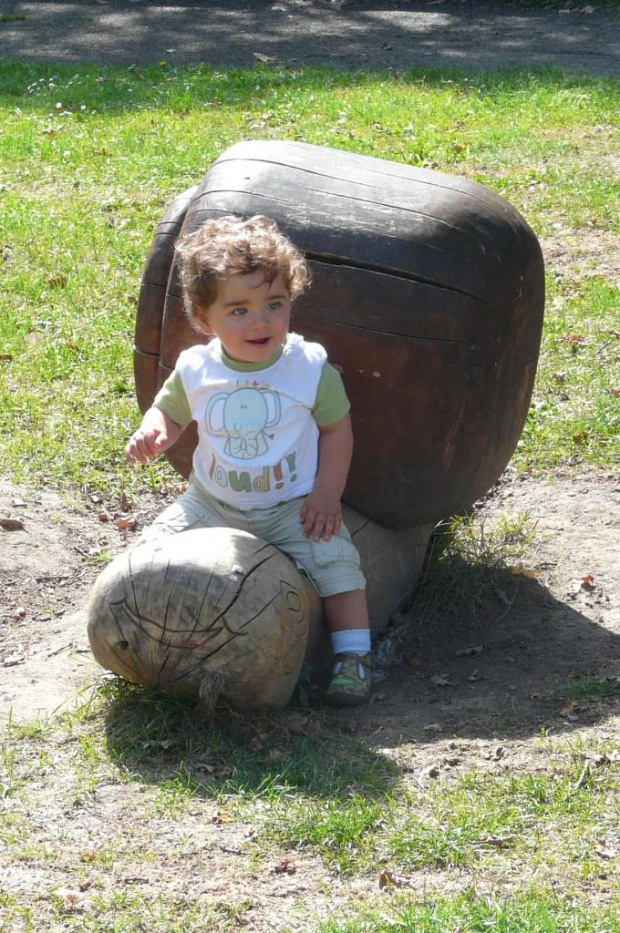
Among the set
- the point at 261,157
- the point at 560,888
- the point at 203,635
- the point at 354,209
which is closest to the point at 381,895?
the point at 560,888

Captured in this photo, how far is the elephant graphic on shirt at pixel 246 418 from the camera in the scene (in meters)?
3.79

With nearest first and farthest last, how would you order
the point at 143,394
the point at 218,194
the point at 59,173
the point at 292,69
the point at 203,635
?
the point at 203,635
the point at 218,194
the point at 143,394
the point at 59,173
the point at 292,69

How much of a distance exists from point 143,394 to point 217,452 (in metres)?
0.79

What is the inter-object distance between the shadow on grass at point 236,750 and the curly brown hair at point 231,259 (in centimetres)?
121

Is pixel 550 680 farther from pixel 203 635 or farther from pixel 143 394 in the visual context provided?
pixel 143 394

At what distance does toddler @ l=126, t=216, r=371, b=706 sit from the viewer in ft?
12.2

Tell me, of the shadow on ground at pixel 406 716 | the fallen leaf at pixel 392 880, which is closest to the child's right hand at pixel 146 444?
the shadow on ground at pixel 406 716

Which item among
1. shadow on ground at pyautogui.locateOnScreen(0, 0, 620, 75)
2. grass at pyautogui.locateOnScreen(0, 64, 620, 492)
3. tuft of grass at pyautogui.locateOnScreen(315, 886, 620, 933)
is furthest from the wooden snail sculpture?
shadow on ground at pyautogui.locateOnScreen(0, 0, 620, 75)

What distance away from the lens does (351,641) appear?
388cm

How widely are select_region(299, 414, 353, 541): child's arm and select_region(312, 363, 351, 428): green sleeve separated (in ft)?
0.08

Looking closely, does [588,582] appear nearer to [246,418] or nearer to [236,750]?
[246,418]

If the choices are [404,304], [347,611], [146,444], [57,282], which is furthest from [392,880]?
[57,282]

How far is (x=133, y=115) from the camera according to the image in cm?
1079

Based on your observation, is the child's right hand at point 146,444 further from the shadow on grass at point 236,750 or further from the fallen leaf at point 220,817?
the fallen leaf at point 220,817
